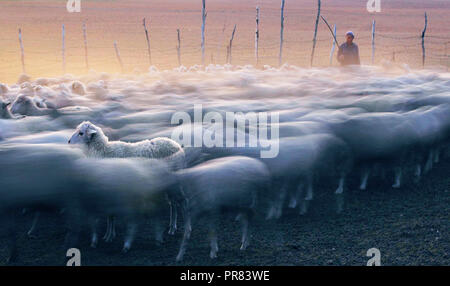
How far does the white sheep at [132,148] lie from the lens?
Result: 4.45 m

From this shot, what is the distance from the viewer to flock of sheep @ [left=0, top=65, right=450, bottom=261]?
3.85m

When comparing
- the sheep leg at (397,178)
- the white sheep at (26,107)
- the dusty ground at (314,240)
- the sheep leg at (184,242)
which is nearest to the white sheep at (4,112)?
the white sheep at (26,107)

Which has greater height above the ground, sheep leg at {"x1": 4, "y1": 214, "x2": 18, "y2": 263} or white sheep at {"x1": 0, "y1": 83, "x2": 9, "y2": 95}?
white sheep at {"x1": 0, "y1": 83, "x2": 9, "y2": 95}

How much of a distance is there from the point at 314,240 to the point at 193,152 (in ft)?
4.43

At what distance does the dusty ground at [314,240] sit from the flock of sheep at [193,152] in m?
0.13

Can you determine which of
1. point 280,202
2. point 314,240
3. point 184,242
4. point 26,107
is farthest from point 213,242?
point 26,107

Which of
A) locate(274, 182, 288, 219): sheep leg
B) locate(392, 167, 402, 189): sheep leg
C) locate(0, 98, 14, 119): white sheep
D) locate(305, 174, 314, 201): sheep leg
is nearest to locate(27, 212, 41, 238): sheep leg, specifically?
locate(274, 182, 288, 219): sheep leg

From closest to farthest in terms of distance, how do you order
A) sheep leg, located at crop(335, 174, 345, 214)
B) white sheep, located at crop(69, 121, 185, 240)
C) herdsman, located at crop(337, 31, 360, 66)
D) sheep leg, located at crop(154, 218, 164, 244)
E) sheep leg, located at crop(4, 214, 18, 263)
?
sheep leg, located at crop(4, 214, 18, 263), sheep leg, located at crop(154, 218, 164, 244), white sheep, located at crop(69, 121, 185, 240), sheep leg, located at crop(335, 174, 345, 214), herdsman, located at crop(337, 31, 360, 66)

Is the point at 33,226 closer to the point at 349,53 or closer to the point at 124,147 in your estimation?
the point at 124,147

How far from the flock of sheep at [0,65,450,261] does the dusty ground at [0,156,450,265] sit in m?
0.13

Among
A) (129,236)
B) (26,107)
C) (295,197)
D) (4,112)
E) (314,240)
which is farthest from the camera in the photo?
(26,107)

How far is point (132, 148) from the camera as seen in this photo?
464 cm

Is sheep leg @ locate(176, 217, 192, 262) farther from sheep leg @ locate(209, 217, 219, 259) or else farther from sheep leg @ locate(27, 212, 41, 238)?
sheep leg @ locate(27, 212, 41, 238)

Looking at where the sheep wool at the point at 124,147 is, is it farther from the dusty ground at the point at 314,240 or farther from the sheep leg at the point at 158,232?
the dusty ground at the point at 314,240
